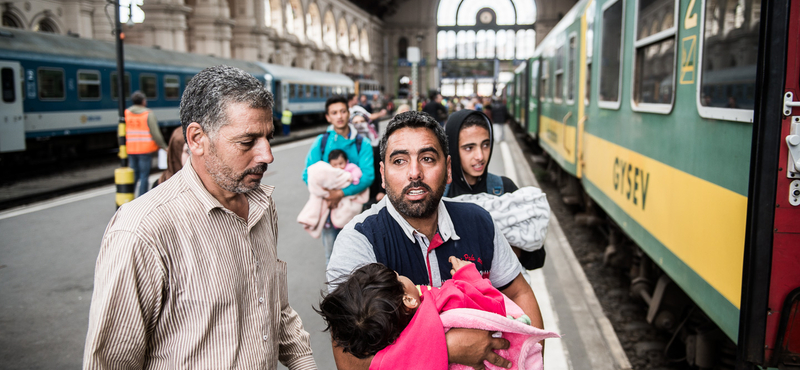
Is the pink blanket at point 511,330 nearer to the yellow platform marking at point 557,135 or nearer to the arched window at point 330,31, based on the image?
the yellow platform marking at point 557,135

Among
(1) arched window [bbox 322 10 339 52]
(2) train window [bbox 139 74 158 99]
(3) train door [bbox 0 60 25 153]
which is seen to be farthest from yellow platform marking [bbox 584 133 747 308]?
(1) arched window [bbox 322 10 339 52]

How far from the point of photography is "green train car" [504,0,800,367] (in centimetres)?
265

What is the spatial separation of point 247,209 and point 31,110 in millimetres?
16112

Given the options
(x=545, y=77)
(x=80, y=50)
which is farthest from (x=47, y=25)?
(x=545, y=77)

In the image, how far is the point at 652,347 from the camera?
5.02 meters

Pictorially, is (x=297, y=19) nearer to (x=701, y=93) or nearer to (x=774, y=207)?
(x=701, y=93)

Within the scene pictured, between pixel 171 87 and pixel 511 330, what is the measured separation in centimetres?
2226

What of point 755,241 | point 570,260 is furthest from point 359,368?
point 570,260

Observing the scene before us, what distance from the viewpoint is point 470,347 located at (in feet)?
5.76

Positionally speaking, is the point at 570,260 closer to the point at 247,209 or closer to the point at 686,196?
the point at 686,196

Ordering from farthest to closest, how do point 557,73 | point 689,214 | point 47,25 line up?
1. point 47,25
2. point 557,73
3. point 689,214

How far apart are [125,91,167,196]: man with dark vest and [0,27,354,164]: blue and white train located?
6.37 metres

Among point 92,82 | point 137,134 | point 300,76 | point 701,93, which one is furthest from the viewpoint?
point 300,76

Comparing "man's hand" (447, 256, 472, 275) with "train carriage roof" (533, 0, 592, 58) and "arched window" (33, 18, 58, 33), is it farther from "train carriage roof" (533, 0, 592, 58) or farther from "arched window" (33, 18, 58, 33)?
"arched window" (33, 18, 58, 33)
